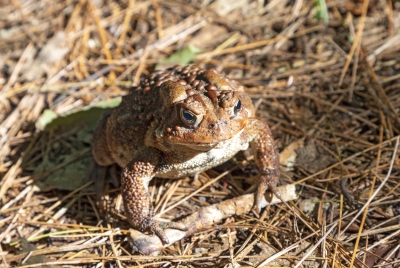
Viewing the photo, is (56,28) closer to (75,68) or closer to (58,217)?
(75,68)

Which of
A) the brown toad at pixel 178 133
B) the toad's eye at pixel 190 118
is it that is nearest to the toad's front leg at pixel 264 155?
the brown toad at pixel 178 133

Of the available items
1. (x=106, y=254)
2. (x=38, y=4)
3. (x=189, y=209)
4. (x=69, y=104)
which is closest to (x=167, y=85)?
(x=189, y=209)

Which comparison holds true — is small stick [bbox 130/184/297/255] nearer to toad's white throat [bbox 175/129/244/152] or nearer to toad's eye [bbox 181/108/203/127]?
toad's white throat [bbox 175/129/244/152]

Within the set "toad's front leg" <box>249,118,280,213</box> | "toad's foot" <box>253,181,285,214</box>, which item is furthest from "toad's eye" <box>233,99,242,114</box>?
"toad's foot" <box>253,181,285,214</box>

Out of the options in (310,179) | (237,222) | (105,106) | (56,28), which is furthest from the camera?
(56,28)

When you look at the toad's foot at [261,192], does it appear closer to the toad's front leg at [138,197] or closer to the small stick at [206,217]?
the small stick at [206,217]

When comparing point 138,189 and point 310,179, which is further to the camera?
point 310,179
